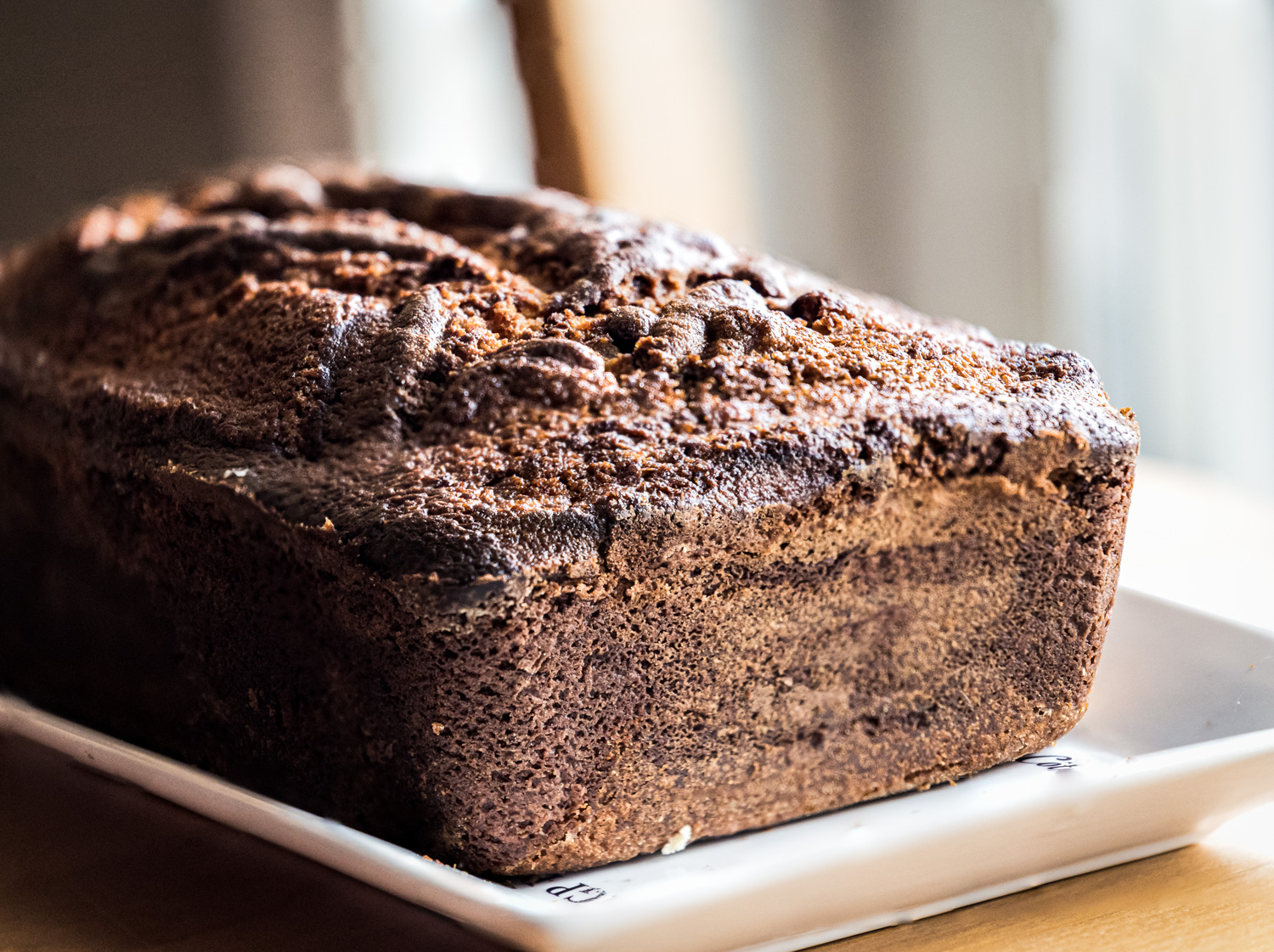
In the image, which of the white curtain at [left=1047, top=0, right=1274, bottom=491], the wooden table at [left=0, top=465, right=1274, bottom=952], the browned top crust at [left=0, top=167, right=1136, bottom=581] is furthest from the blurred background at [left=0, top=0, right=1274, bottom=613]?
the wooden table at [left=0, top=465, right=1274, bottom=952]

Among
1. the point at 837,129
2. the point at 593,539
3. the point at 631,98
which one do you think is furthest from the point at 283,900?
the point at 837,129

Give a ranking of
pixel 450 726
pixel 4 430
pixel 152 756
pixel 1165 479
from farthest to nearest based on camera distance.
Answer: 1. pixel 1165 479
2. pixel 4 430
3. pixel 152 756
4. pixel 450 726

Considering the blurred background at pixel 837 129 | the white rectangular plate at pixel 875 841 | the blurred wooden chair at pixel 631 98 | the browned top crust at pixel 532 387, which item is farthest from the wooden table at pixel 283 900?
the blurred wooden chair at pixel 631 98

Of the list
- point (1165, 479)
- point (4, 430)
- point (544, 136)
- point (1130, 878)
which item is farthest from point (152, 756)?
point (544, 136)

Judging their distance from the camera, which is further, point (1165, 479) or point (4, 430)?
point (1165, 479)

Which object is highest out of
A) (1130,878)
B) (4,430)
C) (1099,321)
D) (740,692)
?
(4,430)

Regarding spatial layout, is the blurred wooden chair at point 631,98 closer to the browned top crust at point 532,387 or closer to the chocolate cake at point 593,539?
the browned top crust at point 532,387

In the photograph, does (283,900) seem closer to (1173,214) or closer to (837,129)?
(1173,214)

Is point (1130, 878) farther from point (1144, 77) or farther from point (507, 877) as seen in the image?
point (1144, 77)
